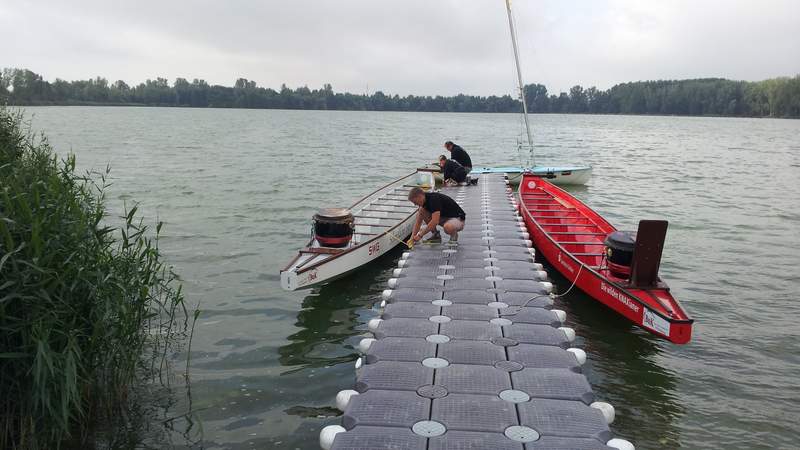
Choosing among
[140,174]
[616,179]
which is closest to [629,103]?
[616,179]

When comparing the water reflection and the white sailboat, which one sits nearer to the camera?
the water reflection

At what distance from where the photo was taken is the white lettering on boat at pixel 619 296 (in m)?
9.05

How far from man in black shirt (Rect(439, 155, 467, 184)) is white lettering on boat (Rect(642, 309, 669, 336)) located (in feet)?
38.4

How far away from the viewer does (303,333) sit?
32.3ft

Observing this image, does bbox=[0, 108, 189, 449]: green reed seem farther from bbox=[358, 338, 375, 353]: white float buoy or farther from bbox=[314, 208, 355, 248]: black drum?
bbox=[314, 208, 355, 248]: black drum

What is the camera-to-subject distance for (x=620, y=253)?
9695 millimetres

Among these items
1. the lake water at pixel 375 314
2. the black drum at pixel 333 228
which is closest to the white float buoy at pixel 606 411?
the lake water at pixel 375 314

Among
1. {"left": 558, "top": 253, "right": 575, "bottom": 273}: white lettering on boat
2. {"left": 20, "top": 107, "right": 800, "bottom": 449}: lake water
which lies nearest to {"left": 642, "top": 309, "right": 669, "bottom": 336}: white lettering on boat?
{"left": 20, "top": 107, "right": 800, "bottom": 449}: lake water

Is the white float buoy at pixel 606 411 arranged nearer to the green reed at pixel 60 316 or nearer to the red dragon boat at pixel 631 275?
the red dragon boat at pixel 631 275

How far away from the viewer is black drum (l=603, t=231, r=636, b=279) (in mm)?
9602

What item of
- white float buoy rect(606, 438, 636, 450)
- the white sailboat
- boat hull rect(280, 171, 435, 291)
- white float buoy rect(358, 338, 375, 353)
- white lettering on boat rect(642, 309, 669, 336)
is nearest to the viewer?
white float buoy rect(606, 438, 636, 450)

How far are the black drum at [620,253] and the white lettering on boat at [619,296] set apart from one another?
30 cm

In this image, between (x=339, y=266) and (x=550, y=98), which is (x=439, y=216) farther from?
(x=550, y=98)

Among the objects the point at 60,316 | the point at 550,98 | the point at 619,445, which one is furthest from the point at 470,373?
the point at 550,98
